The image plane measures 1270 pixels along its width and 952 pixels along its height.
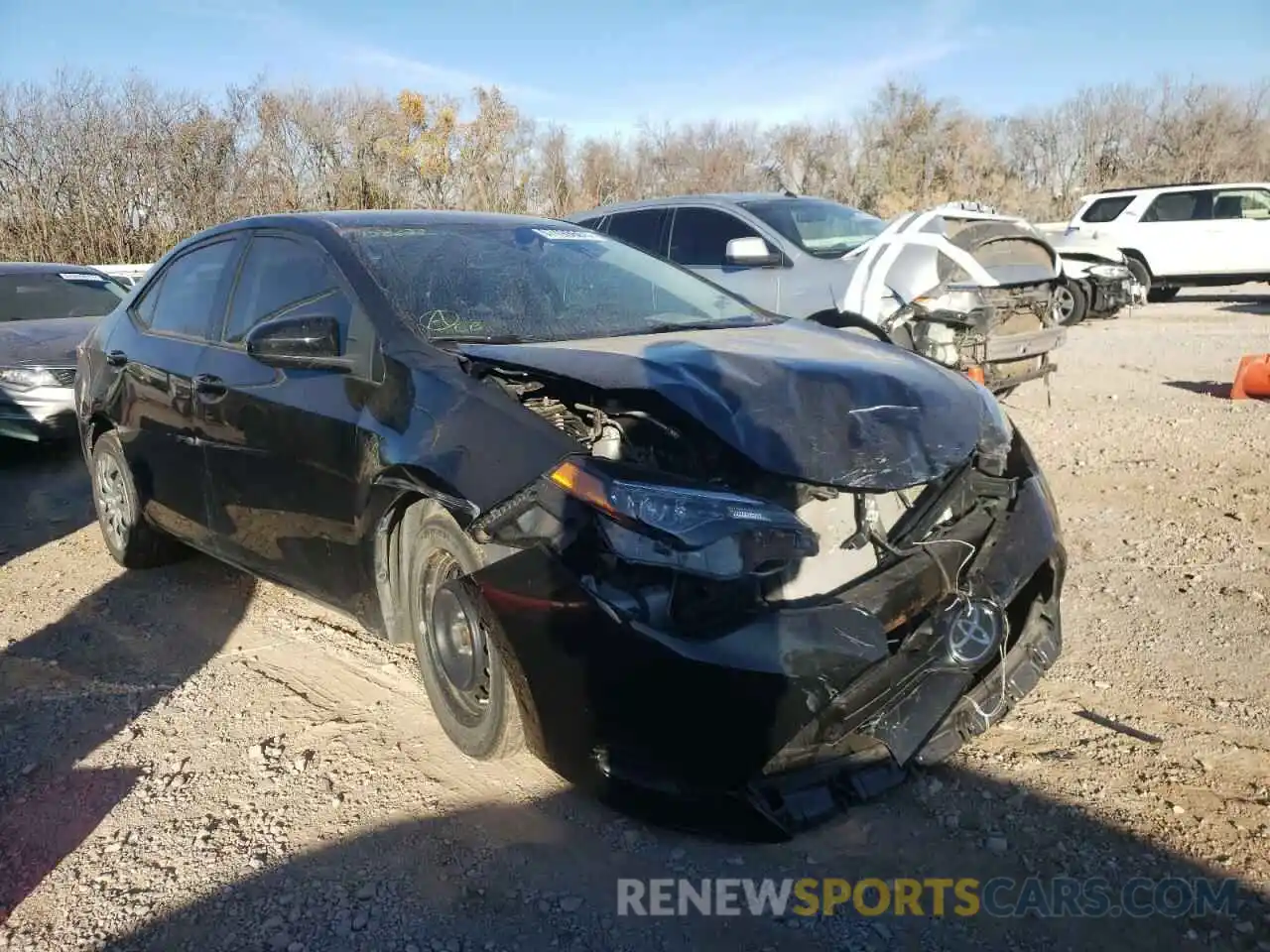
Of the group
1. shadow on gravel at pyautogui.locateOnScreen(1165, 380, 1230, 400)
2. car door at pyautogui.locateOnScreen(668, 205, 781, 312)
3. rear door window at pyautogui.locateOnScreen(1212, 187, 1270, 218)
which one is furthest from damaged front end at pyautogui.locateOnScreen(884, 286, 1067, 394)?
rear door window at pyautogui.locateOnScreen(1212, 187, 1270, 218)

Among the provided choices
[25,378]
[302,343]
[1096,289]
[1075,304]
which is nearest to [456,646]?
[302,343]

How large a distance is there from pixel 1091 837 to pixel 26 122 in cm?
2114

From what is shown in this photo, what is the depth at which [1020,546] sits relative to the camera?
2.90 m

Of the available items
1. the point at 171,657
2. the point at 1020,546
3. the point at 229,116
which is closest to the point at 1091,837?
the point at 1020,546

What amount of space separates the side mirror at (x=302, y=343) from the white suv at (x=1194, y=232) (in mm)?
15583

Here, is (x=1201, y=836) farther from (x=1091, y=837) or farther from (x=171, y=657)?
(x=171, y=657)

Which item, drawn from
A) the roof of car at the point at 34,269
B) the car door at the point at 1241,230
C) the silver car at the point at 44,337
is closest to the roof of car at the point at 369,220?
the silver car at the point at 44,337

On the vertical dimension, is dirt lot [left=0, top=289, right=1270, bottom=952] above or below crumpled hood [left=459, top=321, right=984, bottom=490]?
below

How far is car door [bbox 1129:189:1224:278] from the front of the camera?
16.1 m

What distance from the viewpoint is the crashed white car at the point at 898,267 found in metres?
6.98

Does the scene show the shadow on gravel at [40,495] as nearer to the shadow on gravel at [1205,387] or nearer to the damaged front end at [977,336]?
the damaged front end at [977,336]

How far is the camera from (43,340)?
7.77 metres

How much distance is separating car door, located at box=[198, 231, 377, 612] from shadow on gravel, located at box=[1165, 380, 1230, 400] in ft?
23.1

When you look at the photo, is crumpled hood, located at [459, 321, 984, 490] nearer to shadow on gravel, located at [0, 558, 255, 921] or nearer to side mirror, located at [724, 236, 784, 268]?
shadow on gravel, located at [0, 558, 255, 921]
